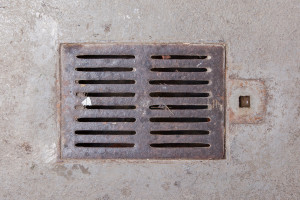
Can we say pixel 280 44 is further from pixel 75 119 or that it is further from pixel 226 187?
pixel 75 119

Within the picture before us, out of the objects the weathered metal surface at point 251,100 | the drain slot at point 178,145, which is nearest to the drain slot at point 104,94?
the drain slot at point 178,145

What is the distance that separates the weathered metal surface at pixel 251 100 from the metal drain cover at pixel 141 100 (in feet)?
0.21

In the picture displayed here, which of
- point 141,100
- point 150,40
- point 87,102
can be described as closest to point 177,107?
point 141,100

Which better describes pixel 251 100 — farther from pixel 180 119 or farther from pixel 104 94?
pixel 104 94

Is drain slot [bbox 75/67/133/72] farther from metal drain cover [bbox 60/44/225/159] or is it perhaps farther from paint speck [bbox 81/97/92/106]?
paint speck [bbox 81/97/92/106]

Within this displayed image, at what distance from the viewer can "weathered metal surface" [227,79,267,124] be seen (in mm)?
1812

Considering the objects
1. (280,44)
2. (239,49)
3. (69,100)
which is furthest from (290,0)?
(69,100)

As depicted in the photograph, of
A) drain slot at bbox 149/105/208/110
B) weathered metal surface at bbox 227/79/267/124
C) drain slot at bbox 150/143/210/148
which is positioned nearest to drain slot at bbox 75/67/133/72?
drain slot at bbox 149/105/208/110

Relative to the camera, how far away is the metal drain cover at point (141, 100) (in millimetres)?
1813

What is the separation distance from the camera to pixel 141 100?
71.8 inches

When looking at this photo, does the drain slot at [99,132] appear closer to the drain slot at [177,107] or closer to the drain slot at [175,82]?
Result: the drain slot at [177,107]

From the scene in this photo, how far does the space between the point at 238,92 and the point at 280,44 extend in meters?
0.40

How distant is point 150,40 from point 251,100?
0.75 metres

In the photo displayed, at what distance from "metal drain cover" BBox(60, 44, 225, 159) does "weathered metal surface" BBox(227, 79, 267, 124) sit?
0.06 m
